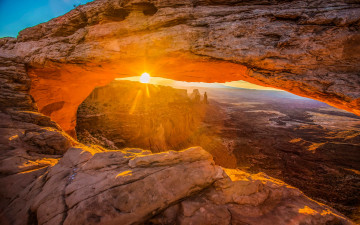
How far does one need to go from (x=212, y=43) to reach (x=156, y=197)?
16.9ft

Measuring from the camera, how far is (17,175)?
3.17 meters

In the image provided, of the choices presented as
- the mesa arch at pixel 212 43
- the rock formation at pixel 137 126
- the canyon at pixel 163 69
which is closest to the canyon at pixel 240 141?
the rock formation at pixel 137 126

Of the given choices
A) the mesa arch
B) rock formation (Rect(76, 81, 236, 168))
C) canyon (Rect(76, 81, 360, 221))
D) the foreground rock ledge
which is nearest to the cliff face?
the foreground rock ledge

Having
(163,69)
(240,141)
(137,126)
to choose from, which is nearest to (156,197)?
(163,69)

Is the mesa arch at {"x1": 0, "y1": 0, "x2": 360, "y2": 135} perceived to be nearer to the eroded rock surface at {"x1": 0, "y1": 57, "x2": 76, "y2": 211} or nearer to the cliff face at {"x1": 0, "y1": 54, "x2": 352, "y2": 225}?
the eroded rock surface at {"x1": 0, "y1": 57, "x2": 76, "y2": 211}

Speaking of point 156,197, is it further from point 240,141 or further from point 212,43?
point 240,141

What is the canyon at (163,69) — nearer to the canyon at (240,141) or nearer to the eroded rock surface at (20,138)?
the eroded rock surface at (20,138)

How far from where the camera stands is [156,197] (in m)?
2.59

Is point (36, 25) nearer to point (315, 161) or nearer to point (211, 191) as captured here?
point (211, 191)

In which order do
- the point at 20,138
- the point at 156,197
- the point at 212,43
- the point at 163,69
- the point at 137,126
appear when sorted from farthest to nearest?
the point at 137,126 < the point at 163,69 < the point at 212,43 < the point at 20,138 < the point at 156,197

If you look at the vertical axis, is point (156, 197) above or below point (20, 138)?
below

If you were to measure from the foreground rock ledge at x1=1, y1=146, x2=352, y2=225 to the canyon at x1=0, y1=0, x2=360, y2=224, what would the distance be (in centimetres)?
2

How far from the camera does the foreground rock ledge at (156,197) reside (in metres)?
2.39

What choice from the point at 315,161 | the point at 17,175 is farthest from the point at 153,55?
the point at 315,161
